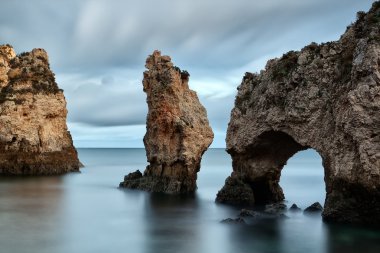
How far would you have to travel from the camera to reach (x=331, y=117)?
2466 cm

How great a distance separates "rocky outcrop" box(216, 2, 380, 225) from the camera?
2156 cm

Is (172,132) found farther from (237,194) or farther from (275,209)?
(275,209)

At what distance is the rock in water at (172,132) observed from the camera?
4012 cm

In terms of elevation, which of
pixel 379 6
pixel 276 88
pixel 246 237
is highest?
pixel 379 6

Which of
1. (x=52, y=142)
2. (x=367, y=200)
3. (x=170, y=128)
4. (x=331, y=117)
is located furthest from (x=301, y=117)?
(x=52, y=142)

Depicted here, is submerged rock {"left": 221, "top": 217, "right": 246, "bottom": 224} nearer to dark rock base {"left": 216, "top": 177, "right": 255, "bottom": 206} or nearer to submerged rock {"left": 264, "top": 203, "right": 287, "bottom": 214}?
submerged rock {"left": 264, "top": 203, "right": 287, "bottom": 214}

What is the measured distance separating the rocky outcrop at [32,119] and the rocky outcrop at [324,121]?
1274 inches

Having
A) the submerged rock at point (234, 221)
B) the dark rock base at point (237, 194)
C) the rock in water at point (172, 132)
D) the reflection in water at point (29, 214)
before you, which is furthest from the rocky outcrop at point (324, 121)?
the reflection in water at point (29, 214)

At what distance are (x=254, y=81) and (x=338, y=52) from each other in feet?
26.3

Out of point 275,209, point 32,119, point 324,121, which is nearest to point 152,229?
point 275,209

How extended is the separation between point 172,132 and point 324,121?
17744mm

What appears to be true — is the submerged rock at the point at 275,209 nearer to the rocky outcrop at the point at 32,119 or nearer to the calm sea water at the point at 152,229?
the calm sea water at the point at 152,229

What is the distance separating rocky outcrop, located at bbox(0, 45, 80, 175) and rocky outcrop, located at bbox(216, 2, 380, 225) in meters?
32.4

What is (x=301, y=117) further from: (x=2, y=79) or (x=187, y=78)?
(x=2, y=79)
